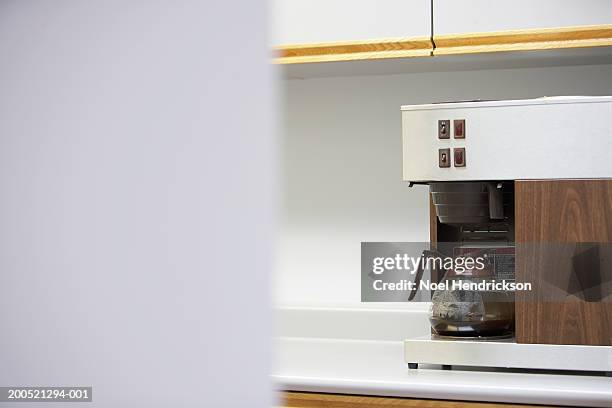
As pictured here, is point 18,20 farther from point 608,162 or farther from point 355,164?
point 355,164

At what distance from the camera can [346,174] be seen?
153 centimetres

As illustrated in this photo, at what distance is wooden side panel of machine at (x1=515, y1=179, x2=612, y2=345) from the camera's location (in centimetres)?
100

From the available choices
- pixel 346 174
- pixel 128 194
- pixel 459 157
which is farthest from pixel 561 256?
pixel 128 194

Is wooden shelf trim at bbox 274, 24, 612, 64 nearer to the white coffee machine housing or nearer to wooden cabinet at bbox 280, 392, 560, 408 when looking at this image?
the white coffee machine housing

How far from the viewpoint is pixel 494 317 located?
3.53 ft

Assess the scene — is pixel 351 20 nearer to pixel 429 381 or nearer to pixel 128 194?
pixel 429 381

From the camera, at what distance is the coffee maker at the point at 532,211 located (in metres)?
1.01

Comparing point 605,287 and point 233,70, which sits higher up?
point 233,70

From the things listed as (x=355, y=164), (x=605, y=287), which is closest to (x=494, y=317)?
(x=605, y=287)

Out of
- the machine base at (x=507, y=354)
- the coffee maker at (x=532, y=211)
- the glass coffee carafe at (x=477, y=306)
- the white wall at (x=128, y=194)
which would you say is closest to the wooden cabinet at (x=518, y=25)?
the coffee maker at (x=532, y=211)

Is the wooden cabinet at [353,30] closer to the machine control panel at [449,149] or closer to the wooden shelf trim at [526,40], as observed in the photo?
the wooden shelf trim at [526,40]

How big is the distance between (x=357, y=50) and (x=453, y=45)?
6.0 inches

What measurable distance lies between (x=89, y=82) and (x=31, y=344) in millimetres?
99

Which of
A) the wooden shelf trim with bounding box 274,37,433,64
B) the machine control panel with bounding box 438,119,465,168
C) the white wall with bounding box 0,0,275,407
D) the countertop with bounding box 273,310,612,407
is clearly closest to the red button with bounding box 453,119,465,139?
the machine control panel with bounding box 438,119,465,168
